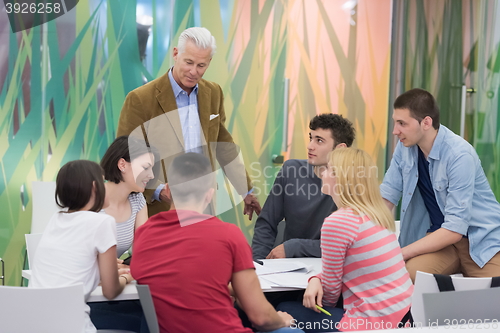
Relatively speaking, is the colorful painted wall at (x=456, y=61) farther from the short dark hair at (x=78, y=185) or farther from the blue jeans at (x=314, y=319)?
the short dark hair at (x=78, y=185)

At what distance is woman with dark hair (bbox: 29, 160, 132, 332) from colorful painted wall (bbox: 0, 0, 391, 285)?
177cm

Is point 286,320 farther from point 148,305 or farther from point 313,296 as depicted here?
point 148,305

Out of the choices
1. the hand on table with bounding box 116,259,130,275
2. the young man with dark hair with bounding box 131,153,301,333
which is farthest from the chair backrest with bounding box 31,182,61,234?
the young man with dark hair with bounding box 131,153,301,333

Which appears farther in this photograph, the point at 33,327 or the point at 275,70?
the point at 275,70

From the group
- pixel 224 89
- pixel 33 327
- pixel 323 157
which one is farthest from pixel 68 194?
pixel 224 89

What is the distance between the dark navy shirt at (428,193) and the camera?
2572 mm

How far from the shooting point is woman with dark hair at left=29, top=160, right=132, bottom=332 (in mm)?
1667

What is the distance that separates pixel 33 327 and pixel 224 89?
2521 mm

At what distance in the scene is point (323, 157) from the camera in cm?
271

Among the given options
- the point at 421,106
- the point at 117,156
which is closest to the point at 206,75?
the point at 117,156

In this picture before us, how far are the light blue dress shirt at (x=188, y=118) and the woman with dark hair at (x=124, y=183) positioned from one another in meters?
0.47

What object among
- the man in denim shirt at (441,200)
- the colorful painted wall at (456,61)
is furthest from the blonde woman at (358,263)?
the colorful painted wall at (456,61)

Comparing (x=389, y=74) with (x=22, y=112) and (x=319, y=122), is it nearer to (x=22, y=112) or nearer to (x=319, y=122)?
(x=319, y=122)

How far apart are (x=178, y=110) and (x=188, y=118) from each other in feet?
0.22
